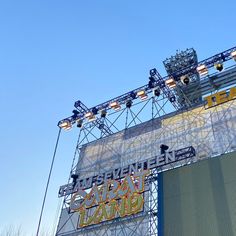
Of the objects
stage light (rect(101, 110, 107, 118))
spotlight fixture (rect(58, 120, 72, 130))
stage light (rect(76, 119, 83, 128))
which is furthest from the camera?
spotlight fixture (rect(58, 120, 72, 130))

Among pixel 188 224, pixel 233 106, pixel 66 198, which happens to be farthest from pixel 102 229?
pixel 233 106

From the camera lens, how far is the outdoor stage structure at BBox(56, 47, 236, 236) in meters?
13.1

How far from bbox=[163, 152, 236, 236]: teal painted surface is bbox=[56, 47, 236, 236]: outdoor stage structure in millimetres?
338

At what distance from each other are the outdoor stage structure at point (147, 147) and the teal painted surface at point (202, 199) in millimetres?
338

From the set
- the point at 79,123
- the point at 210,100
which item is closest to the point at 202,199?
the point at 210,100

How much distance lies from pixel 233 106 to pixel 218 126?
105cm

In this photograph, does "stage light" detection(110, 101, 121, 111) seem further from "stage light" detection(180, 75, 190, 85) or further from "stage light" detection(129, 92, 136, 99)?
"stage light" detection(180, 75, 190, 85)

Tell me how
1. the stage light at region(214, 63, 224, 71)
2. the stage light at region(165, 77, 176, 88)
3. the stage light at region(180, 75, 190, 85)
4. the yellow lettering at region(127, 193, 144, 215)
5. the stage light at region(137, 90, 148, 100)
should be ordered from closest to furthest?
the yellow lettering at region(127, 193, 144, 215) → the stage light at region(214, 63, 224, 71) → the stage light at region(180, 75, 190, 85) → the stage light at region(165, 77, 176, 88) → the stage light at region(137, 90, 148, 100)

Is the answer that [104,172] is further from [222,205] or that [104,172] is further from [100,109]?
[222,205]

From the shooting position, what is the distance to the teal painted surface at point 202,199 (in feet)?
34.0

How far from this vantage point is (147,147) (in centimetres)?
1527

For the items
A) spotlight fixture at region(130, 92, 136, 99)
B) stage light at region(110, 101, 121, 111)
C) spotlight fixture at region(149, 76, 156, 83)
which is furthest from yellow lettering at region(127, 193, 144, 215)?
spotlight fixture at region(149, 76, 156, 83)

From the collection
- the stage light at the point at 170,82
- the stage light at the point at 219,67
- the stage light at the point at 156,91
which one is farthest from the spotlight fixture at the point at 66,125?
the stage light at the point at 219,67

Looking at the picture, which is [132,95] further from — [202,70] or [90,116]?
[202,70]
